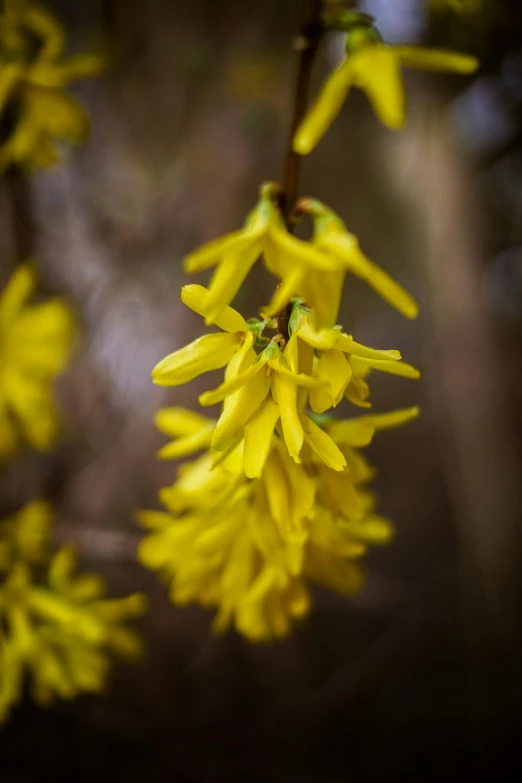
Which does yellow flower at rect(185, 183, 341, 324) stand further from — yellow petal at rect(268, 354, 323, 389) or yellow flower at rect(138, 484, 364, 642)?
yellow flower at rect(138, 484, 364, 642)

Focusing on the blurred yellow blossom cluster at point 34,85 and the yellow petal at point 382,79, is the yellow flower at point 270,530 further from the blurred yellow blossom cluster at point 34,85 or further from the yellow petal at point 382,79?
the blurred yellow blossom cluster at point 34,85

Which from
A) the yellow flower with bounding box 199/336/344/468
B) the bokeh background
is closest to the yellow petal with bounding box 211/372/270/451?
the yellow flower with bounding box 199/336/344/468

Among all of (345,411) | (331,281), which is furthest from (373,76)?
(345,411)

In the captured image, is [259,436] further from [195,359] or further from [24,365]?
[24,365]

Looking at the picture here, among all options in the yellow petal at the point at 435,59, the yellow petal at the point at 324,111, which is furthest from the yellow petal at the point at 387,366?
the yellow petal at the point at 435,59

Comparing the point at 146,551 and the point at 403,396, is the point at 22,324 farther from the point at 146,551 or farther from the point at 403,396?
the point at 403,396

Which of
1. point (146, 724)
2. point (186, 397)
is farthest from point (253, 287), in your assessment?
point (146, 724)

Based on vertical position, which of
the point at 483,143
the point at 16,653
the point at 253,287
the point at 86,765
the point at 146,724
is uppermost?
the point at 483,143
